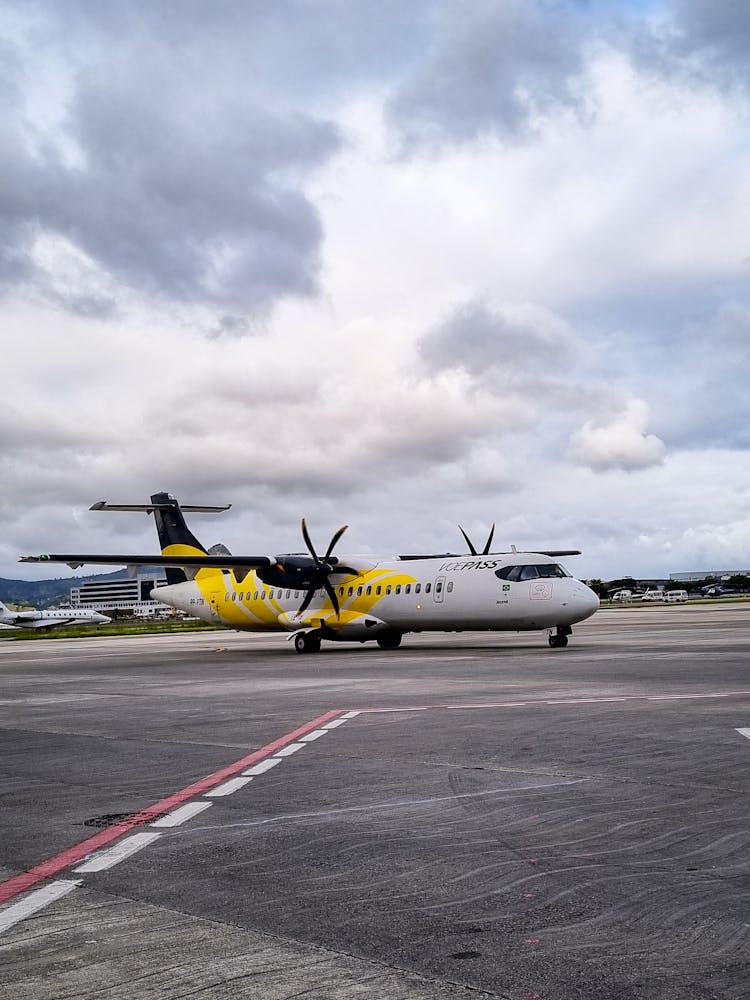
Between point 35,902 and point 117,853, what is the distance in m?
1.04

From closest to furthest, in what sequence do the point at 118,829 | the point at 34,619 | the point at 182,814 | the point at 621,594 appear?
the point at 118,829 < the point at 182,814 < the point at 34,619 < the point at 621,594

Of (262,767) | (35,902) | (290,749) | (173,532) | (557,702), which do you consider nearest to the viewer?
(35,902)

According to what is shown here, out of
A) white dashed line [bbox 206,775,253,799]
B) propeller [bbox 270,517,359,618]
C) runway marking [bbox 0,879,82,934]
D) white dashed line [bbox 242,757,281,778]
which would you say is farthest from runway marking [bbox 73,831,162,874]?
propeller [bbox 270,517,359,618]

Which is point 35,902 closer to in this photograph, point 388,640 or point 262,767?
point 262,767

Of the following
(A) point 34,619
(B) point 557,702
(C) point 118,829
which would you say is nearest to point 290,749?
(C) point 118,829

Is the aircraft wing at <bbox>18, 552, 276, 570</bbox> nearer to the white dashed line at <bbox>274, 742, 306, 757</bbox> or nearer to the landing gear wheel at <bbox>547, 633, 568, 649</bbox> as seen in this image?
the landing gear wheel at <bbox>547, 633, 568, 649</bbox>

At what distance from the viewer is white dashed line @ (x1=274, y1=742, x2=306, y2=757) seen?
33.1 ft

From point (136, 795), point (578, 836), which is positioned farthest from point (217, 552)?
point (578, 836)

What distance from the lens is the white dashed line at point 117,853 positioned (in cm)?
576

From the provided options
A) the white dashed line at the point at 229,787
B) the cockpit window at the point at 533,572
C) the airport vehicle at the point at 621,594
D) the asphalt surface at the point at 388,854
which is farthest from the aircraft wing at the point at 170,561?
the airport vehicle at the point at 621,594

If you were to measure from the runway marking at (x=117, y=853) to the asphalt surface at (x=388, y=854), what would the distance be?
27mm

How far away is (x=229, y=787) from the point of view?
8.27 m

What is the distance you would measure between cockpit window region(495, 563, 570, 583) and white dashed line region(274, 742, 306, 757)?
19443mm

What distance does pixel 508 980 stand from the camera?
384 cm
